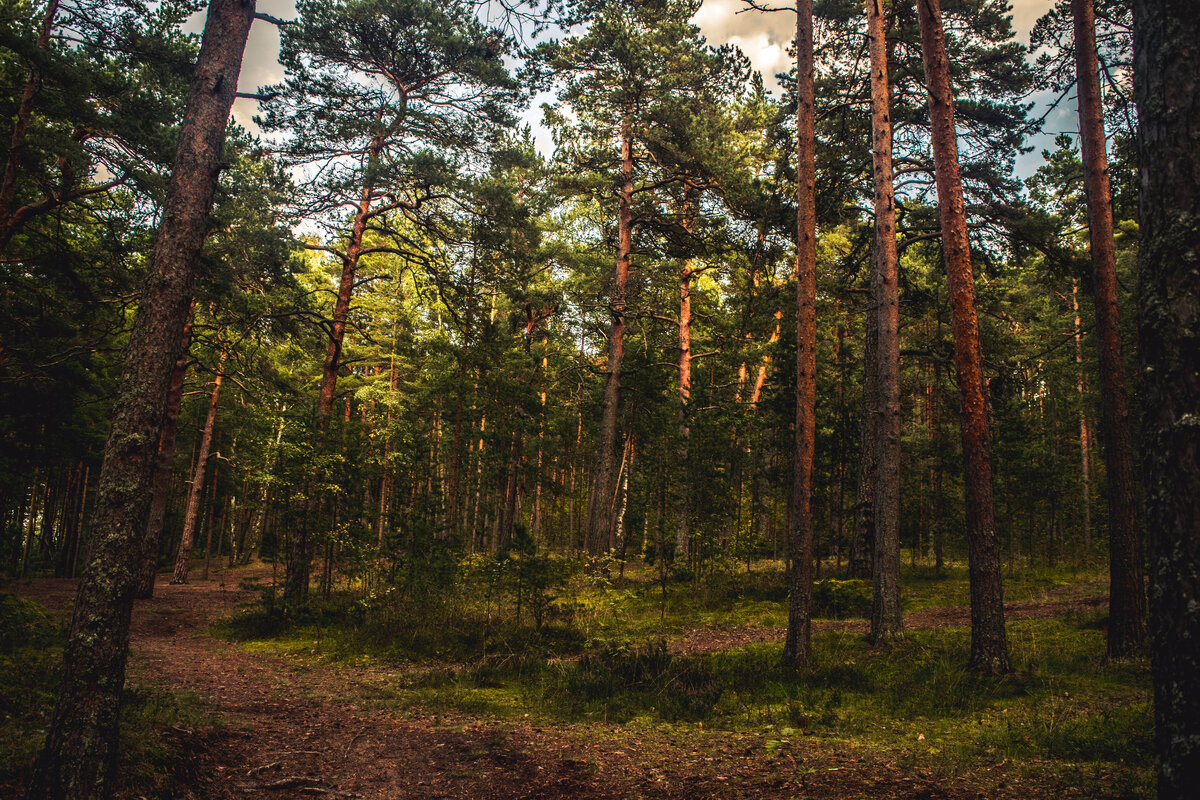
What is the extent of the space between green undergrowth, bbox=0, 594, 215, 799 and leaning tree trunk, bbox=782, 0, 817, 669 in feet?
22.6

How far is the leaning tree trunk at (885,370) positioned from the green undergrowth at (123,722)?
923 centimetres

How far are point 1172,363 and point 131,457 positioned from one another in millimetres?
5839

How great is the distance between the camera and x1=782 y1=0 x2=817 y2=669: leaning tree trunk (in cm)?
809

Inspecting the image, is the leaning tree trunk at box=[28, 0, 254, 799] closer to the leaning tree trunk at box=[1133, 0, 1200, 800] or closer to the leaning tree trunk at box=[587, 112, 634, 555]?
the leaning tree trunk at box=[1133, 0, 1200, 800]

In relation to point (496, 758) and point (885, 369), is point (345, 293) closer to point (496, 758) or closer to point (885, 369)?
point (496, 758)

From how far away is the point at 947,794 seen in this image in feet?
14.5

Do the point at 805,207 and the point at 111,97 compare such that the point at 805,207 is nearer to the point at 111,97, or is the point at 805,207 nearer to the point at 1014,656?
the point at 1014,656

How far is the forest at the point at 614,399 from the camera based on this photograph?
4328mm

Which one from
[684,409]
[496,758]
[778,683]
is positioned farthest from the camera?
[684,409]

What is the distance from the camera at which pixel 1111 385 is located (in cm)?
830

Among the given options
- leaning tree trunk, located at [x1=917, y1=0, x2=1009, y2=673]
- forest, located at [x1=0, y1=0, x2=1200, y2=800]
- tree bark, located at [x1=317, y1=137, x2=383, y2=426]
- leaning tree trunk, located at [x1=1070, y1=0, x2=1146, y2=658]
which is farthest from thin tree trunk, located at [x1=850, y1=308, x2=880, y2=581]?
tree bark, located at [x1=317, y1=137, x2=383, y2=426]

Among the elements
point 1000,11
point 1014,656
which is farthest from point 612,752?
point 1000,11

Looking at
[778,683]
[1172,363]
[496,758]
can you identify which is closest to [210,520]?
[496,758]

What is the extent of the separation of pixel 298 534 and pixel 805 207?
1159 centimetres
